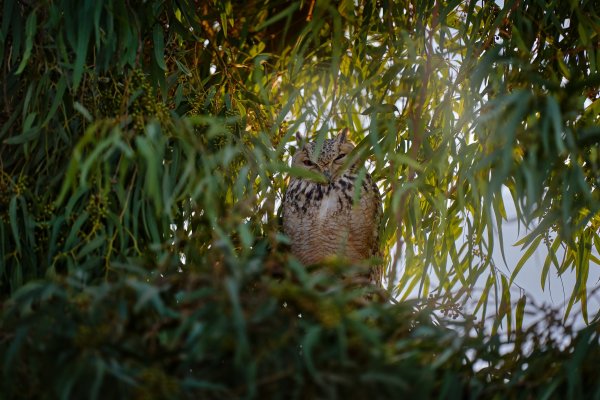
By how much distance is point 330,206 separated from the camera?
2.94m

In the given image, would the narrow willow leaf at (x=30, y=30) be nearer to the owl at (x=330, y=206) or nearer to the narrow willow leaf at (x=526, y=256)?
the owl at (x=330, y=206)

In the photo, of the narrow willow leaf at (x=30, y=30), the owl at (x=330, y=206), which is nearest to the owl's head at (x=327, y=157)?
Result: the owl at (x=330, y=206)

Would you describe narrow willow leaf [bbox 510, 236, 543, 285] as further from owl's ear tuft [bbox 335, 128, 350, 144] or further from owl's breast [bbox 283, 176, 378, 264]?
owl's ear tuft [bbox 335, 128, 350, 144]

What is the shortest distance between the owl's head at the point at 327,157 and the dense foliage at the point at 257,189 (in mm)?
85

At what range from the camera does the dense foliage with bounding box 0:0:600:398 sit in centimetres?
167

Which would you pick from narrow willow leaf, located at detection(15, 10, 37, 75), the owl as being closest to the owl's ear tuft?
Answer: the owl

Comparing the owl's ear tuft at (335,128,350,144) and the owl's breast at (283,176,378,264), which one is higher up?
the owl's ear tuft at (335,128,350,144)

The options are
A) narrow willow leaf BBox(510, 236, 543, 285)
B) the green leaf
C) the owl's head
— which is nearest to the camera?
the green leaf

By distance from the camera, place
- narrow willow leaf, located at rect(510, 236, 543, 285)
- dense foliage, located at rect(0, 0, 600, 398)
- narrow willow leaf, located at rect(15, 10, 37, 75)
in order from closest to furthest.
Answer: dense foliage, located at rect(0, 0, 600, 398), narrow willow leaf, located at rect(15, 10, 37, 75), narrow willow leaf, located at rect(510, 236, 543, 285)

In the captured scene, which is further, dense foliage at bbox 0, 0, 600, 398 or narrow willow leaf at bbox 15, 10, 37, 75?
narrow willow leaf at bbox 15, 10, 37, 75

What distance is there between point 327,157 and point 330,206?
0.49 ft

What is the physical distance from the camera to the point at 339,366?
1648mm

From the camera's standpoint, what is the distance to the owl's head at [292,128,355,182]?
292 cm

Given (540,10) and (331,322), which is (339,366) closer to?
(331,322)
